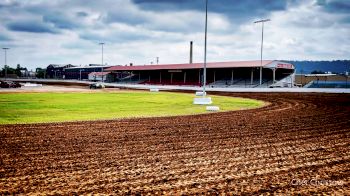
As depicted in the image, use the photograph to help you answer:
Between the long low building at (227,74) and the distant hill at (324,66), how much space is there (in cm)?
6916

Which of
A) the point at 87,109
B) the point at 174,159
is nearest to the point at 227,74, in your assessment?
the point at 87,109

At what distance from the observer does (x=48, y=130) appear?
14.1 m

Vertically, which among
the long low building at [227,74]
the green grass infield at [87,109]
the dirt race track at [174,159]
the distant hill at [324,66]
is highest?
the distant hill at [324,66]

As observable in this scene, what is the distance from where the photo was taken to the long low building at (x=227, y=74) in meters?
59.7

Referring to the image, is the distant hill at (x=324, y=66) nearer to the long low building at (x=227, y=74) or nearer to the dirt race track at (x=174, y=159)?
the long low building at (x=227, y=74)

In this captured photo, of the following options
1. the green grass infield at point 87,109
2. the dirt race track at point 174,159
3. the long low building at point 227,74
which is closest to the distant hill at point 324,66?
the long low building at point 227,74

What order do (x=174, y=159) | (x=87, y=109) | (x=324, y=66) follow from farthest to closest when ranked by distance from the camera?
(x=324, y=66), (x=87, y=109), (x=174, y=159)

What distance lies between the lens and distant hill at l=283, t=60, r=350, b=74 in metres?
138

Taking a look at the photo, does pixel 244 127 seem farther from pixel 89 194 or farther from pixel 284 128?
pixel 89 194

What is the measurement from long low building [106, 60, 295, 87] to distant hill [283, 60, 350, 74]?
69163mm

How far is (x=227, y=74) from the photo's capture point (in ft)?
242

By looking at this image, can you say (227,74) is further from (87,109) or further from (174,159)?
(174,159)

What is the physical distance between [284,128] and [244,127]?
67.8 inches

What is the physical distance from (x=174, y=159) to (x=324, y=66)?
155 m
